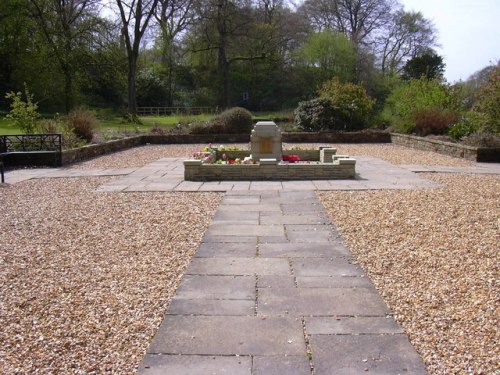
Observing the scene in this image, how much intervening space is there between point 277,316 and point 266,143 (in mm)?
7660

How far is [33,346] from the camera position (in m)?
2.83

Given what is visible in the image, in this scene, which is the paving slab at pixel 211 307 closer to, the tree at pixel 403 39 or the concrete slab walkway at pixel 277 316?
the concrete slab walkway at pixel 277 316

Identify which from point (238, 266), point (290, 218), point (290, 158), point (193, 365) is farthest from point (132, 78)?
point (193, 365)

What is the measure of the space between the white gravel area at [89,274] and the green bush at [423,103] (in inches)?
466

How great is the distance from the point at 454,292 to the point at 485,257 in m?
1.06

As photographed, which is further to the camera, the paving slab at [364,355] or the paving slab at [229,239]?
the paving slab at [229,239]

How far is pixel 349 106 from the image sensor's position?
19812 millimetres

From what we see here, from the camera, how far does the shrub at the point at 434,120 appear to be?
639 inches

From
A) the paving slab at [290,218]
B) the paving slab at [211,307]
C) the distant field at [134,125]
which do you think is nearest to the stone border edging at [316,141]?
the distant field at [134,125]

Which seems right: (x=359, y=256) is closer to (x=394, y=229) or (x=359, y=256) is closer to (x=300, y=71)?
(x=394, y=229)

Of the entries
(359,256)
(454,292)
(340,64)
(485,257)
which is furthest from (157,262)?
(340,64)

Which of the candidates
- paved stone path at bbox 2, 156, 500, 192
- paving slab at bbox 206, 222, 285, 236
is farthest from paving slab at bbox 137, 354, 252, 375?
paved stone path at bbox 2, 156, 500, 192

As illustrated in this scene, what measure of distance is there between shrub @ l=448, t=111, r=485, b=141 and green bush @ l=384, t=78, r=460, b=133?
140 centimetres

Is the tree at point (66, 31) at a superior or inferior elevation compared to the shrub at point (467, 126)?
superior
